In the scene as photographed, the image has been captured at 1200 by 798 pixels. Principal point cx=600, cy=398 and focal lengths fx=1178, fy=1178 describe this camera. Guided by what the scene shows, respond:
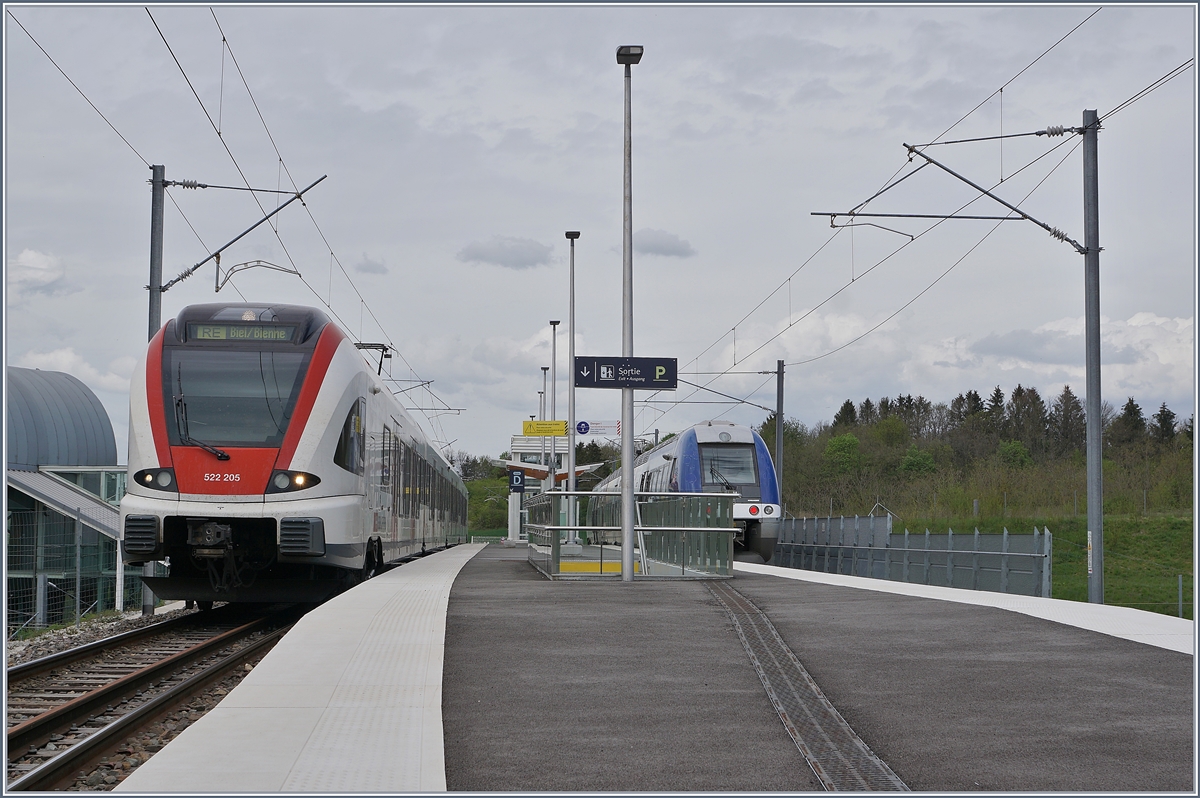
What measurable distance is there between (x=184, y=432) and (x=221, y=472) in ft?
2.10

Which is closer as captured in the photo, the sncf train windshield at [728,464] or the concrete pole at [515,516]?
the sncf train windshield at [728,464]

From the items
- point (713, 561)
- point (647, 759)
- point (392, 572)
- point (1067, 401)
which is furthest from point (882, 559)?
point (1067, 401)

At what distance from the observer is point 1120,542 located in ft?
145

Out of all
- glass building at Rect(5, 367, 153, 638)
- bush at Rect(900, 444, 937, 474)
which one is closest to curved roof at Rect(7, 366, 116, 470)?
glass building at Rect(5, 367, 153, 638)

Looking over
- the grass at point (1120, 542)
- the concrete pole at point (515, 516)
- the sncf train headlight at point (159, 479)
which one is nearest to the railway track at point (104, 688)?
the sncf train headlight at point (159, 479)

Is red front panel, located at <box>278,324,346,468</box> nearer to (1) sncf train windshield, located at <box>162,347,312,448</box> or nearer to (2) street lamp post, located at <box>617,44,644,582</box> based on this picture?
(1) sncf train windshield, located at <box>162,347,312,448</box>

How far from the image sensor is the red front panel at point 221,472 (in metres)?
13.2

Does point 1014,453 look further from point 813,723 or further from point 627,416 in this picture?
point 813,723

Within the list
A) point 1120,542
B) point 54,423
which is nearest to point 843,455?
point 1120,542

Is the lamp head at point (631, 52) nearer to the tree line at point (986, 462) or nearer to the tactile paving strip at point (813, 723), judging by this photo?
the tactile paving strip at point (813, 723)

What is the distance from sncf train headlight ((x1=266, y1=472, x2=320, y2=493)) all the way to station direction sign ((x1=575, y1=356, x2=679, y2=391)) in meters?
3.83

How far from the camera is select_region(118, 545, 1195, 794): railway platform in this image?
17.5 feet

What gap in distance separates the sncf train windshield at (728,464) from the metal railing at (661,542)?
12.0 m

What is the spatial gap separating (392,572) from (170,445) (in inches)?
193
